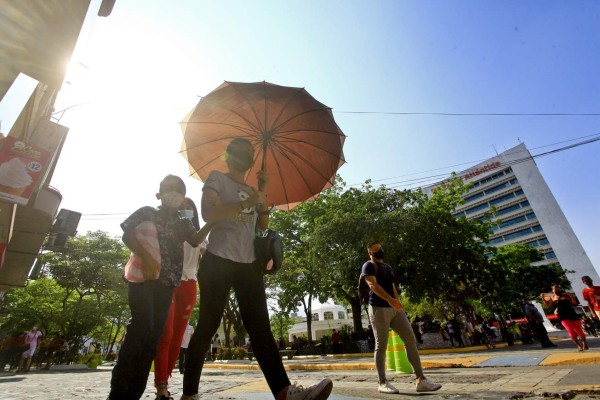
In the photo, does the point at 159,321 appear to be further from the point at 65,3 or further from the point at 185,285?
the point at 65,3

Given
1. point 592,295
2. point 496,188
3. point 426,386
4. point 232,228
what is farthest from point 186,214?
point 496,188

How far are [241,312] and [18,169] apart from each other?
7243mm

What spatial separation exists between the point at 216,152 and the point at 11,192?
5517 millimetres

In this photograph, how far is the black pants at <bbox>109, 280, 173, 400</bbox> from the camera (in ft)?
6.55

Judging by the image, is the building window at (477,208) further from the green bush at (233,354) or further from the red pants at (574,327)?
the red pants at (574,327)

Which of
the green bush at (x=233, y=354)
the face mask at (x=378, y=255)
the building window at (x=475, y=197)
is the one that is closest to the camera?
the face mask at (x=378, y=255)

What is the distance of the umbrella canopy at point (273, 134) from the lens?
363 centimetres

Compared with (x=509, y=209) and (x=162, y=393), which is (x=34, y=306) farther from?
(x=509, y=209)

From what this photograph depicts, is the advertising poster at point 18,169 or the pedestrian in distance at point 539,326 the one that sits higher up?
the advertising poster at point 18,169

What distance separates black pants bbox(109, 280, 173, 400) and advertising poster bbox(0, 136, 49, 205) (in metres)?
6.18

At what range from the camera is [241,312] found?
225 centimetres

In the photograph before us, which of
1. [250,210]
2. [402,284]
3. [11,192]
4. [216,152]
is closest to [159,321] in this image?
[250,210]

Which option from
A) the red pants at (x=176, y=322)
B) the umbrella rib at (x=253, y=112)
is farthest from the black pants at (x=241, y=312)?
the umbrella rib at (x=253, y=112)

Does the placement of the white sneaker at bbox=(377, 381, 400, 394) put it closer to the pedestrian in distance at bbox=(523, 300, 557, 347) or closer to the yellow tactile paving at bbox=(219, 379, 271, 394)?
the yellow tactile paving at bbox=(219, 379, 271, 394)
